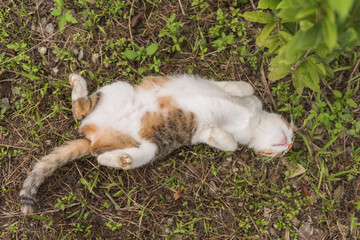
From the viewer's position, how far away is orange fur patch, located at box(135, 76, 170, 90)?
11.0 ft

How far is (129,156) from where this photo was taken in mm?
3098

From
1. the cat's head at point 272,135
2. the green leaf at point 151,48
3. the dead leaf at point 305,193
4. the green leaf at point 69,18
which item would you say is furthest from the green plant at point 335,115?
the green leaf at point 69,18

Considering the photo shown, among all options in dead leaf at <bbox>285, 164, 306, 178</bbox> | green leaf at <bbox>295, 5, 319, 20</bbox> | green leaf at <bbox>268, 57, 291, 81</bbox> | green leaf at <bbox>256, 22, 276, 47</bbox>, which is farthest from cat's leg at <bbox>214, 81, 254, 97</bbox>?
green leaf at <bbox>295, 5, 319, 20</bbox>

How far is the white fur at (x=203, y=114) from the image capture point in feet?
10.6

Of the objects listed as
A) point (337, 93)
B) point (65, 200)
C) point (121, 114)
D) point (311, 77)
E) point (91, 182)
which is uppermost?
point (311, 77)

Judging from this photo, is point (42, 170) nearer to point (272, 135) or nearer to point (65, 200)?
point (65, 200)

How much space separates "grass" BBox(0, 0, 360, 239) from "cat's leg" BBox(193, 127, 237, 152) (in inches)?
16.5

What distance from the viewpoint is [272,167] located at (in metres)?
3.73

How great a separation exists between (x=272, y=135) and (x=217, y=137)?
696mm

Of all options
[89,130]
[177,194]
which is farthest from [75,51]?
[177,194]

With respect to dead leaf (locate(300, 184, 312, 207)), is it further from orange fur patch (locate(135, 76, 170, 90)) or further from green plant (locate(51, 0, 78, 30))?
green plant (locate(51, 0, 78, 30))

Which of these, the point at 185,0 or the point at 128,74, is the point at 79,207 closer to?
the point at 128,74

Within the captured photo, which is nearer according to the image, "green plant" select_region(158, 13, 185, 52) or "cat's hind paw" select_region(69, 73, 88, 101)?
"cat's hind paw" select_region(69, 73, 88, 101)

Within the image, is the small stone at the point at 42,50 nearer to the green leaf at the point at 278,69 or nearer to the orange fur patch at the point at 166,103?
the orange fur patch at the point at 166,103
